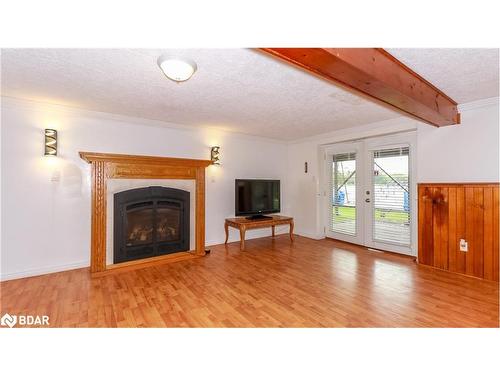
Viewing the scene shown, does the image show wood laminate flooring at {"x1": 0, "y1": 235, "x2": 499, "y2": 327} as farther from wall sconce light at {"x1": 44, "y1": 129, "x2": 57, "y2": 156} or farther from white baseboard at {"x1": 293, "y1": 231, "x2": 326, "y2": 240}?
wall sconce light at {"x1": 44, "y1": 129, "x2": 57, "y2": 156}

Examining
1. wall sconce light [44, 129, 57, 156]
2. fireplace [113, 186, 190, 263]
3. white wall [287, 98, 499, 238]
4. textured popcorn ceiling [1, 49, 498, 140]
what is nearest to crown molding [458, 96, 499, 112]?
white wall [287, 98, 499, 238]

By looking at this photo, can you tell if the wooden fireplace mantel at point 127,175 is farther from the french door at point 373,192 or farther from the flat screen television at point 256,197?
the french door at point 373,192

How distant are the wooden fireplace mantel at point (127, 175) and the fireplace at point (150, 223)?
0.16 metres

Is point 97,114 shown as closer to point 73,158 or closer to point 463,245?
point 73,158

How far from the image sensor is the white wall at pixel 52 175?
2982 millimetres

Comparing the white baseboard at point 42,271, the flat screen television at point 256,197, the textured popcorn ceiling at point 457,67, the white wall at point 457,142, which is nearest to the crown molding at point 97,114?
the flat screen television at point 256,197

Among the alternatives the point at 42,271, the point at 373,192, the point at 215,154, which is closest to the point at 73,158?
the point at 42,271

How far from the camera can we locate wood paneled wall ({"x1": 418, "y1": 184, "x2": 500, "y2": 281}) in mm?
2936

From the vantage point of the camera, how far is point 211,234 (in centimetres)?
464

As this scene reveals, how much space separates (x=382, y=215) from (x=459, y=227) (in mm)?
1169

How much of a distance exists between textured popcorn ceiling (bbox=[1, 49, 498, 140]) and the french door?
750mm
